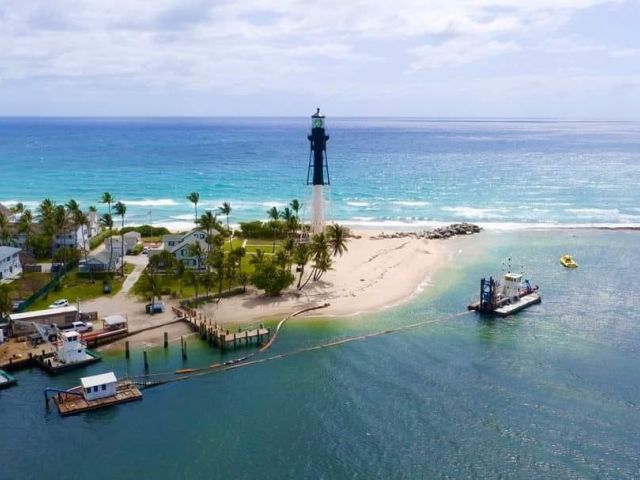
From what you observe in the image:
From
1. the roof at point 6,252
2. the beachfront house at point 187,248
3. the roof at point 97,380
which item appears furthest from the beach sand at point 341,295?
the roof at point 6,252

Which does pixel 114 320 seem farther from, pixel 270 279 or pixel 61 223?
pixel 61 223

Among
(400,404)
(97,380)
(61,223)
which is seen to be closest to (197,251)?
(61,223)

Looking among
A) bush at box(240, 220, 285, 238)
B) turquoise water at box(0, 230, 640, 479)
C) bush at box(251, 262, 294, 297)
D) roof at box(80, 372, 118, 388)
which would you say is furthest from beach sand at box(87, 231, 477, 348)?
bush at box(240, 220, 285, 238)

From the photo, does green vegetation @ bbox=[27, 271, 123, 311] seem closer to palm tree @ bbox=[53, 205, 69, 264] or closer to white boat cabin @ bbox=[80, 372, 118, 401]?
palm tree @ bbox=[53, 205, 69, 264]

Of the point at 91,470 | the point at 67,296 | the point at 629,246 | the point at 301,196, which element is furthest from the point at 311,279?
the point at 301,196

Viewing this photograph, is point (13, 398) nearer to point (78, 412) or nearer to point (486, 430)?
point (78, 412)
